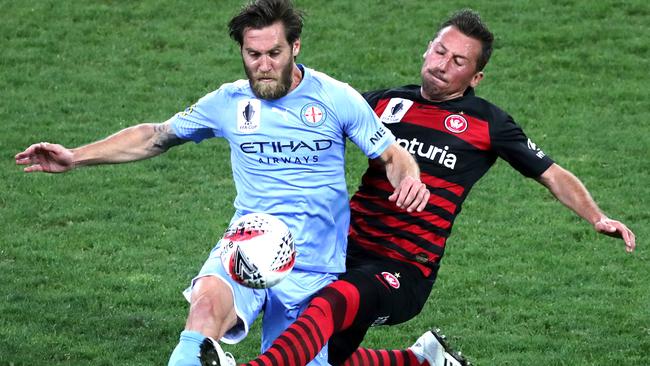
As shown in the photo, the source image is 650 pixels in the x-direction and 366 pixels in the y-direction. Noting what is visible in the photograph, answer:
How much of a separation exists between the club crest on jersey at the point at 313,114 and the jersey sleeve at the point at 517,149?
4.36ft

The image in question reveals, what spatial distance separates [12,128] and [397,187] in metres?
8.79

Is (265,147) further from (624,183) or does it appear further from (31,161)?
(624,183)

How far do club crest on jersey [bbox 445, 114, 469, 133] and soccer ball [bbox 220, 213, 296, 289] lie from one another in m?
1.72

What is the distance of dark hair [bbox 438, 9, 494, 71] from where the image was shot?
877cm

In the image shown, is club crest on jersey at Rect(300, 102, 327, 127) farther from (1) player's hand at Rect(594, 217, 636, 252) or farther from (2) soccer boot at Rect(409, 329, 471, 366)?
(2) soccer boot at Rect(409, 329, 471, 366)

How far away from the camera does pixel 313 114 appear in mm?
7680

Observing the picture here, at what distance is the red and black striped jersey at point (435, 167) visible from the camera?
835 cm

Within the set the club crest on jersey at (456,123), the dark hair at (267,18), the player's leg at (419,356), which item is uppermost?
the dark hair at (267,18)

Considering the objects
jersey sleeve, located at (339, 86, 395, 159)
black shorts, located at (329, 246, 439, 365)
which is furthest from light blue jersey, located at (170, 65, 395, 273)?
black shorts, located at (329, 246, 439, 365)

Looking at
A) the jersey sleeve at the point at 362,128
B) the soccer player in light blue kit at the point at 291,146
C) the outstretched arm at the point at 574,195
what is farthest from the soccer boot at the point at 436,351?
the jersey sleeve at the point at 362,128

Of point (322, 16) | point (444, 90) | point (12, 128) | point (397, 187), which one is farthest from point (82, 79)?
point (397, 187)

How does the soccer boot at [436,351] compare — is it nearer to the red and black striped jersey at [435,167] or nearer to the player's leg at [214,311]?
the red and black striped jersey at [435,167]

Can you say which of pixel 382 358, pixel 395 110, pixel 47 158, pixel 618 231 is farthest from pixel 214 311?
pixel 618 231

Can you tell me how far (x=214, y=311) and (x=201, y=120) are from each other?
51.8 inches
